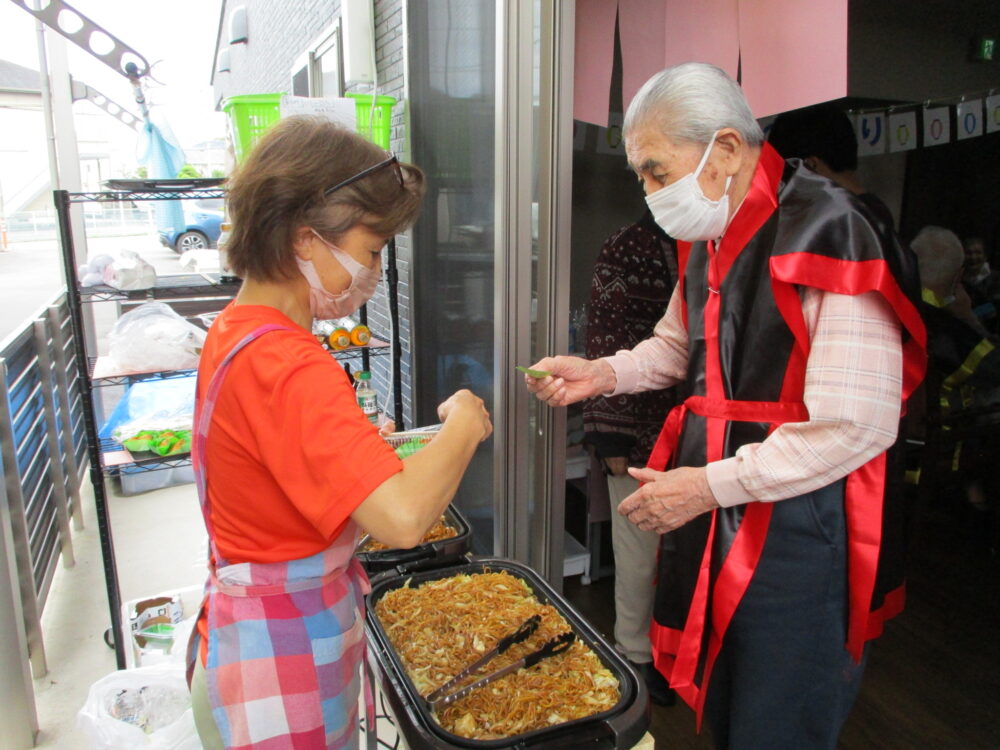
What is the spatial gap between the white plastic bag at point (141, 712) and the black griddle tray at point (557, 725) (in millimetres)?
611

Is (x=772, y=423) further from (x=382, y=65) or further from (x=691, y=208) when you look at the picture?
(x=382, y=65)

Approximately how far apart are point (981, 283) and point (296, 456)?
14.8 feet

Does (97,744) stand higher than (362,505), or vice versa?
(362,505)

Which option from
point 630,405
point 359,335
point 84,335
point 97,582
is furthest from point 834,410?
point 97,582

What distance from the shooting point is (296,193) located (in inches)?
40.4

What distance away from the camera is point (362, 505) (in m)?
0.90

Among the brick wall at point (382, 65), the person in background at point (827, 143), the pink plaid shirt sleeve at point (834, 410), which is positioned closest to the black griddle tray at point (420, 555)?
the pink plaid shirt sleeve at point (834, 410)

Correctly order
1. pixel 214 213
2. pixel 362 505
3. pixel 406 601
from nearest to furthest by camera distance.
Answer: pixel 362 505 < pixel 406 601 < pixel 214 213

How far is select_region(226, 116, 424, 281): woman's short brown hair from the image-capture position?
103cm

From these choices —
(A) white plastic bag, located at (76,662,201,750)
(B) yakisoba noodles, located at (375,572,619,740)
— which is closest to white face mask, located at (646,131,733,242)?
(B) yakisoba noodles, located at (375,572,619,740)

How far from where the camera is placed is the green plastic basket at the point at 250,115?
2273 mm

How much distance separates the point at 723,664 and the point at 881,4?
12.7ft

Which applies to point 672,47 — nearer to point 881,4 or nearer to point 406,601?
point 406,601

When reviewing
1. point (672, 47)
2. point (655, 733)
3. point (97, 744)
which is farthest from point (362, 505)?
point (655, 733)
